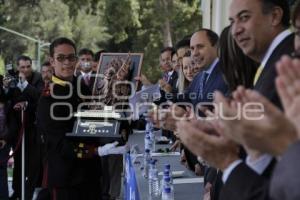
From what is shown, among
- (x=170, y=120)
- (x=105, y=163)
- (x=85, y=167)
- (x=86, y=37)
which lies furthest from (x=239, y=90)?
→ (x=86, y=37)

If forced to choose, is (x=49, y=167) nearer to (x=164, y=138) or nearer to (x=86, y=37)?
(x=164, y=138)

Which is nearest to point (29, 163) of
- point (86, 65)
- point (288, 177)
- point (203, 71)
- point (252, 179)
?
point (86, 65)

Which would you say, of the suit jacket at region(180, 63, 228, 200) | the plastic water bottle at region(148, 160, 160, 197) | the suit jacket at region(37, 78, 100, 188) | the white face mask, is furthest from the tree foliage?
the plastic water bottle at region(148, 160, 160, 197)

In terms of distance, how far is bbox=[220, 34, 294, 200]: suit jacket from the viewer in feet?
5.18

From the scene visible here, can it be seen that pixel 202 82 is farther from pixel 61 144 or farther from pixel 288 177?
pixel 288 177

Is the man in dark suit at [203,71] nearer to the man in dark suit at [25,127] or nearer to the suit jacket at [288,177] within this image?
Answer: the suit jacket at [288,177]

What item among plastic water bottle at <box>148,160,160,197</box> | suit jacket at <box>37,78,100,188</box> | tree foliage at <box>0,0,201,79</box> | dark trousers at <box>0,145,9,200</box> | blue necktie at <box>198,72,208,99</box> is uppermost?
tree foliage at <box>0,0,201,79</box>

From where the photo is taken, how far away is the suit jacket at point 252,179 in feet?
5.18

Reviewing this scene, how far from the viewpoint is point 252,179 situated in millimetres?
1604

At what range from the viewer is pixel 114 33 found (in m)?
27.9

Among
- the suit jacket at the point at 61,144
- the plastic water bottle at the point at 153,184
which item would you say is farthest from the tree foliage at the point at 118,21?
the plastic water bottle at the point at 153,184

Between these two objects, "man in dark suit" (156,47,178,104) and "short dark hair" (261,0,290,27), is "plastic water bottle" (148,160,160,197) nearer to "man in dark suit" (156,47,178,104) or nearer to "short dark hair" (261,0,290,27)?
"short dark hair" (261,0,290,27)

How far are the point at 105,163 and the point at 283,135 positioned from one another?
6.18 m

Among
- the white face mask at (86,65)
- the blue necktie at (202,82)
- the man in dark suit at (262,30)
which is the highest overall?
the white face mask at (86,65)
